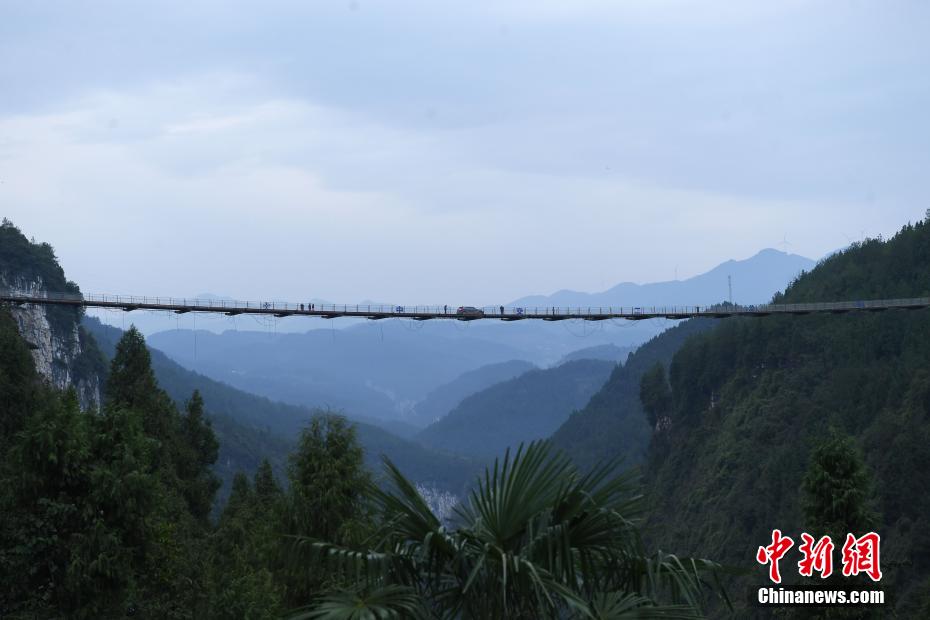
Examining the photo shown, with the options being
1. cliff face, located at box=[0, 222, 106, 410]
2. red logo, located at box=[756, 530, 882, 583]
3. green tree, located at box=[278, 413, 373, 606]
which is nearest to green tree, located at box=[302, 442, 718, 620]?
green tree, located at box=[278, 413, 373, 606]

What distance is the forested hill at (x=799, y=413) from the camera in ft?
248

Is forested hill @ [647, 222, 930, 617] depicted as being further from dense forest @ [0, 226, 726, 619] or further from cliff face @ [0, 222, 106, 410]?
cliff face @ [0, 222, 106, 410]

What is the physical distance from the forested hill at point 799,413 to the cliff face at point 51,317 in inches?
2428

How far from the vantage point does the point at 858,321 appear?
361 ft

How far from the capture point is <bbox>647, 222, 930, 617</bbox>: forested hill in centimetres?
7569

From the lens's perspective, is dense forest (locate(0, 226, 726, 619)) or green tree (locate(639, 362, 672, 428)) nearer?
dense forest (locate(0, 226, 726, 619))

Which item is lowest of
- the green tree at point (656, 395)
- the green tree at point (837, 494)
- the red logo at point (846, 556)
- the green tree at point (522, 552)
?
the green tree at point (656, 395)

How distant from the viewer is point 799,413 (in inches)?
4102

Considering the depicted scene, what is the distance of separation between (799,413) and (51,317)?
251 ft

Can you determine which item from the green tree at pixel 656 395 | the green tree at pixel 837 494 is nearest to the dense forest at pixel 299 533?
the green tree at pixel 837 494

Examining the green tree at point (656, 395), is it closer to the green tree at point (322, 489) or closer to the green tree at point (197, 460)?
the green tree at point (197, 460)

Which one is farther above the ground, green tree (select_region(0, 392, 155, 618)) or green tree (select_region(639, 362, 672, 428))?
→ green tree (select_region(0, 392, 155, 618))

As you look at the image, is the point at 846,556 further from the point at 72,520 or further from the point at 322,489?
the point at 72,520

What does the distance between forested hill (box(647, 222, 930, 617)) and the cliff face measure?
61.7m
